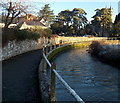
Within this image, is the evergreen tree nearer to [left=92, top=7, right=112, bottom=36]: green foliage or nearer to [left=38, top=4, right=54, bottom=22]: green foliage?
[left=38, top=4, right=54, bottom=22]: green foliage

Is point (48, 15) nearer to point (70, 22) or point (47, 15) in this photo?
point (47, 15)

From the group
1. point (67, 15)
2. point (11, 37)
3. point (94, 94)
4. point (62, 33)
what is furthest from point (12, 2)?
point (67, 15)

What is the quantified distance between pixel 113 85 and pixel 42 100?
7417 mm

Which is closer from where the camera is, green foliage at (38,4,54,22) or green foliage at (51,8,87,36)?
green foliage at (51,8,87,36)

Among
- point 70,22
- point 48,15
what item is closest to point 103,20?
point 70,22

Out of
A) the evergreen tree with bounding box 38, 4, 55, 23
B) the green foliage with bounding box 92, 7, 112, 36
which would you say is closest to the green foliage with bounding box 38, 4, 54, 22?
the evergreen tree with bounding box 38, 4, 55, 23

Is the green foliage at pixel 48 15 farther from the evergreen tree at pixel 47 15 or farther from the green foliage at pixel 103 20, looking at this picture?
the green foliage at pixel 103 20

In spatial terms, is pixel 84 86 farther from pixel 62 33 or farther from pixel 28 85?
pixel 62 33

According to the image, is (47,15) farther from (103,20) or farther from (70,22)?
(103,20)

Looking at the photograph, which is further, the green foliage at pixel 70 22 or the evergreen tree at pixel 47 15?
the evergreen tree at pixel 47 15

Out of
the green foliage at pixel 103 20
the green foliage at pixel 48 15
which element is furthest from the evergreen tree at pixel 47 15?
the green foliage at pixel 103 20

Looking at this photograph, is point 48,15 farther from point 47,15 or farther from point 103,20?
point 103,20

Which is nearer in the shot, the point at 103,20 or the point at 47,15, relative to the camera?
the point at 103,20

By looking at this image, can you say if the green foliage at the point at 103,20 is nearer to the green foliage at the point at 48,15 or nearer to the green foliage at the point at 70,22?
the green foliage at the point at 70,22
